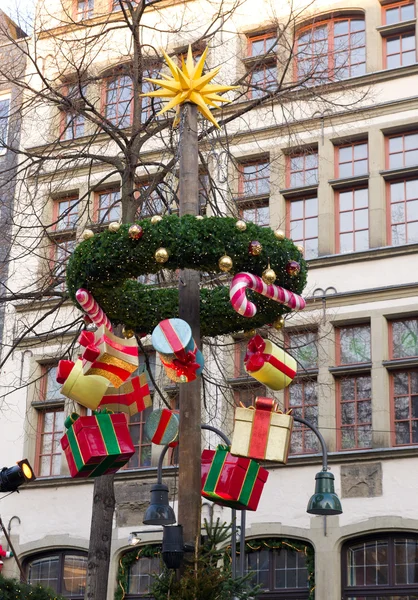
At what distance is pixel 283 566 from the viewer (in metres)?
19.4

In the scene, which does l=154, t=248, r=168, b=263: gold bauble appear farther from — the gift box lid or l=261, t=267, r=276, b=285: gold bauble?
l=261, t=267, r=276, b=285: gold bauble

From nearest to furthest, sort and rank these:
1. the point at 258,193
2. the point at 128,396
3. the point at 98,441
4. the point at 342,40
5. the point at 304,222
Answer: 1. the point at 98,441
2. the point at 128,396
3. the point at 304,222
4. the point at 258,193
5. the point at 342,40

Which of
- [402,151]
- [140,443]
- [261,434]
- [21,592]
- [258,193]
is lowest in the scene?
[21,592]

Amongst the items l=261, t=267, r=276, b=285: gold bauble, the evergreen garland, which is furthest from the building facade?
l=261, t=267, r=276, b=285: gold bauble

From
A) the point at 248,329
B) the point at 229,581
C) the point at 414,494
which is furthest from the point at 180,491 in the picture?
the point at 414,494

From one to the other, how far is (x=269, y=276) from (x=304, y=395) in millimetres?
9739

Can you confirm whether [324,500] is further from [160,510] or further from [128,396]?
[128,396]

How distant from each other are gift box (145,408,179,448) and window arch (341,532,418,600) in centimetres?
759

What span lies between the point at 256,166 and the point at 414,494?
714cm

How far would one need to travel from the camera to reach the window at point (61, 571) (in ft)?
69.7

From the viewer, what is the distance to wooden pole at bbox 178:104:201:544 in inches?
434

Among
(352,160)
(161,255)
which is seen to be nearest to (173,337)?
(161,255)

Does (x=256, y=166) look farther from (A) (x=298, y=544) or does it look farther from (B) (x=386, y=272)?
(A) (x=298, y=544)

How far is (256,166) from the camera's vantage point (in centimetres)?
2238
